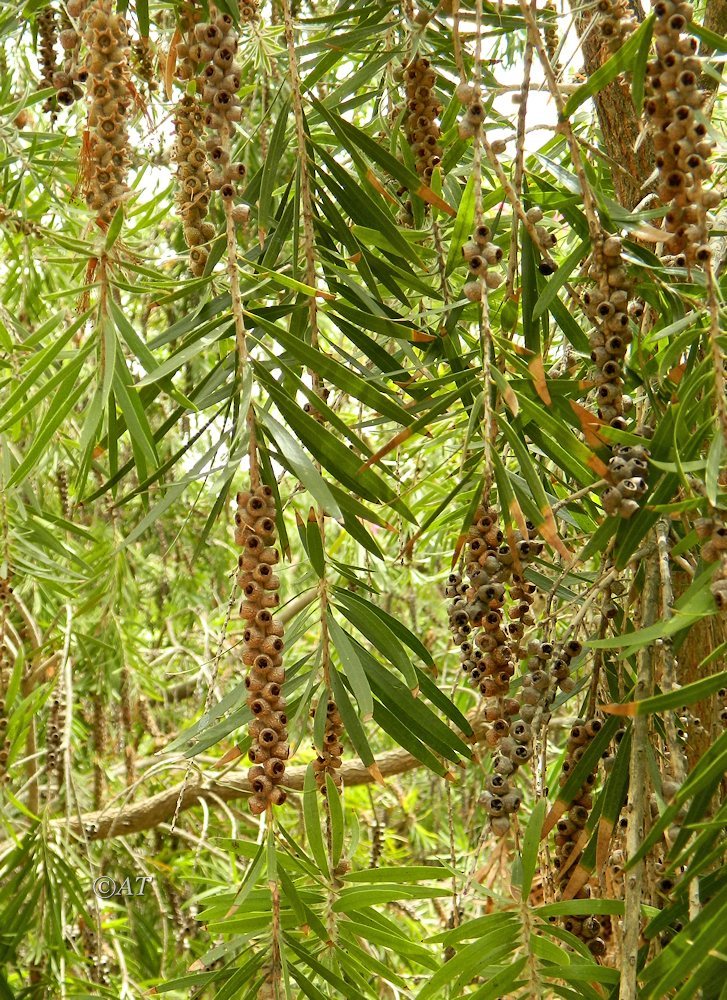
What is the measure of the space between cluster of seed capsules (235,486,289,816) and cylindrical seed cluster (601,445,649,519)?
181 millimetres

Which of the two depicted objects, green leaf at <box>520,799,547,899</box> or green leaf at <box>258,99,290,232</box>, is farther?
green leaf at <box>258,99,290,232</box>

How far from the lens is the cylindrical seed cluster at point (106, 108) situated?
622 millimetres

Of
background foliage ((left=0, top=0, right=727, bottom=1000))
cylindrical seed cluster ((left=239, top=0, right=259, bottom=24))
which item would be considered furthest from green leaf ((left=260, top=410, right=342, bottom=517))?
cylindrical seed cluster ((left=239, top=0, right=259, bottom=24))

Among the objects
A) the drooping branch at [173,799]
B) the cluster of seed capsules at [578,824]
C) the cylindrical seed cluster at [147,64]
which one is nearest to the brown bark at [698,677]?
the cluster of seed capsules at [578,824]

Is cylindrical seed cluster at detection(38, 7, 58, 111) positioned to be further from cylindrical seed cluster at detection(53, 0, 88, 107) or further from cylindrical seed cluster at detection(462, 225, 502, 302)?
cylindrical seed cluster at detection(462, 225, 502, 302)

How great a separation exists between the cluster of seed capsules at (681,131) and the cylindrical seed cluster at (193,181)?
0.98 feet

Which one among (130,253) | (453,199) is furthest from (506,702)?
(453,199)

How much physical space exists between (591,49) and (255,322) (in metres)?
0.58

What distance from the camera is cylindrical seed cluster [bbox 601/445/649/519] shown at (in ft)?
1.92

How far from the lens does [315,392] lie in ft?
2.23

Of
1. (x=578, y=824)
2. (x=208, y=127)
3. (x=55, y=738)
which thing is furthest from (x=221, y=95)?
(x=55, y=738)

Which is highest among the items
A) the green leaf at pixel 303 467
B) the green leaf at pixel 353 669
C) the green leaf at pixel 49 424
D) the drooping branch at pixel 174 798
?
the green leaf at pixel 49 424

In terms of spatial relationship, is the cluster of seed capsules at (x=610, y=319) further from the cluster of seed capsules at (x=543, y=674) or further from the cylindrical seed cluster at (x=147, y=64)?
the cylindrical seed cluster at (x=147, y=64)

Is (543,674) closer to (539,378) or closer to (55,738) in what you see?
(539,378)
